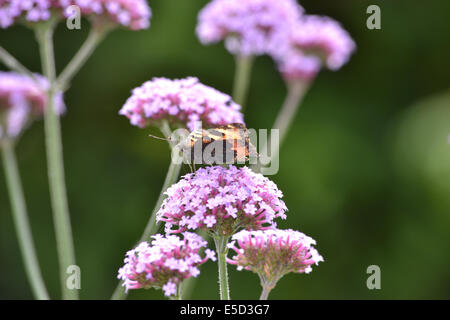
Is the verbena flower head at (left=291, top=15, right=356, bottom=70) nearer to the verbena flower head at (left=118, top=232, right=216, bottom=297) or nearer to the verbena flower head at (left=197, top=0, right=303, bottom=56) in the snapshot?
the verbena flower head at (left=197, top=0, right=303, bottom=56)

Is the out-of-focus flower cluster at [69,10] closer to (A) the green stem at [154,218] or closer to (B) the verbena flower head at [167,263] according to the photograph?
(A) the green stem at [154,218]

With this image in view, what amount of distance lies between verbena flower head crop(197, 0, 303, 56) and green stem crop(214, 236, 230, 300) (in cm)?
166

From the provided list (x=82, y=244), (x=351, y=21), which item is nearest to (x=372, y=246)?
(x=351, y=21)

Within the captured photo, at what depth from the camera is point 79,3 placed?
2.45m

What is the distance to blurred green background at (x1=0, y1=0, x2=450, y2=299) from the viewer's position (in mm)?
5082

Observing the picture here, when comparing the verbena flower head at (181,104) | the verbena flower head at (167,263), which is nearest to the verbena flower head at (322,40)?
the verbena flower head at (181,104)

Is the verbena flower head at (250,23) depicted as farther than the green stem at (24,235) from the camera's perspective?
Yes

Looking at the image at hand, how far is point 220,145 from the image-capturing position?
1.88 metres

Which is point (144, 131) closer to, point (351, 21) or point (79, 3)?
point (351, 21)

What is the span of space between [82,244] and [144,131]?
1147mm

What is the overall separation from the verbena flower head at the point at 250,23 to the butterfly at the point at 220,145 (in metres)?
1.41

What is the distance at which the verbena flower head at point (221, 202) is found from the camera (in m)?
1.71

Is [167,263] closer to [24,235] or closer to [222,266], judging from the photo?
[222,266]

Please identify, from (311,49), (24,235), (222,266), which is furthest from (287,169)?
(222,266)
